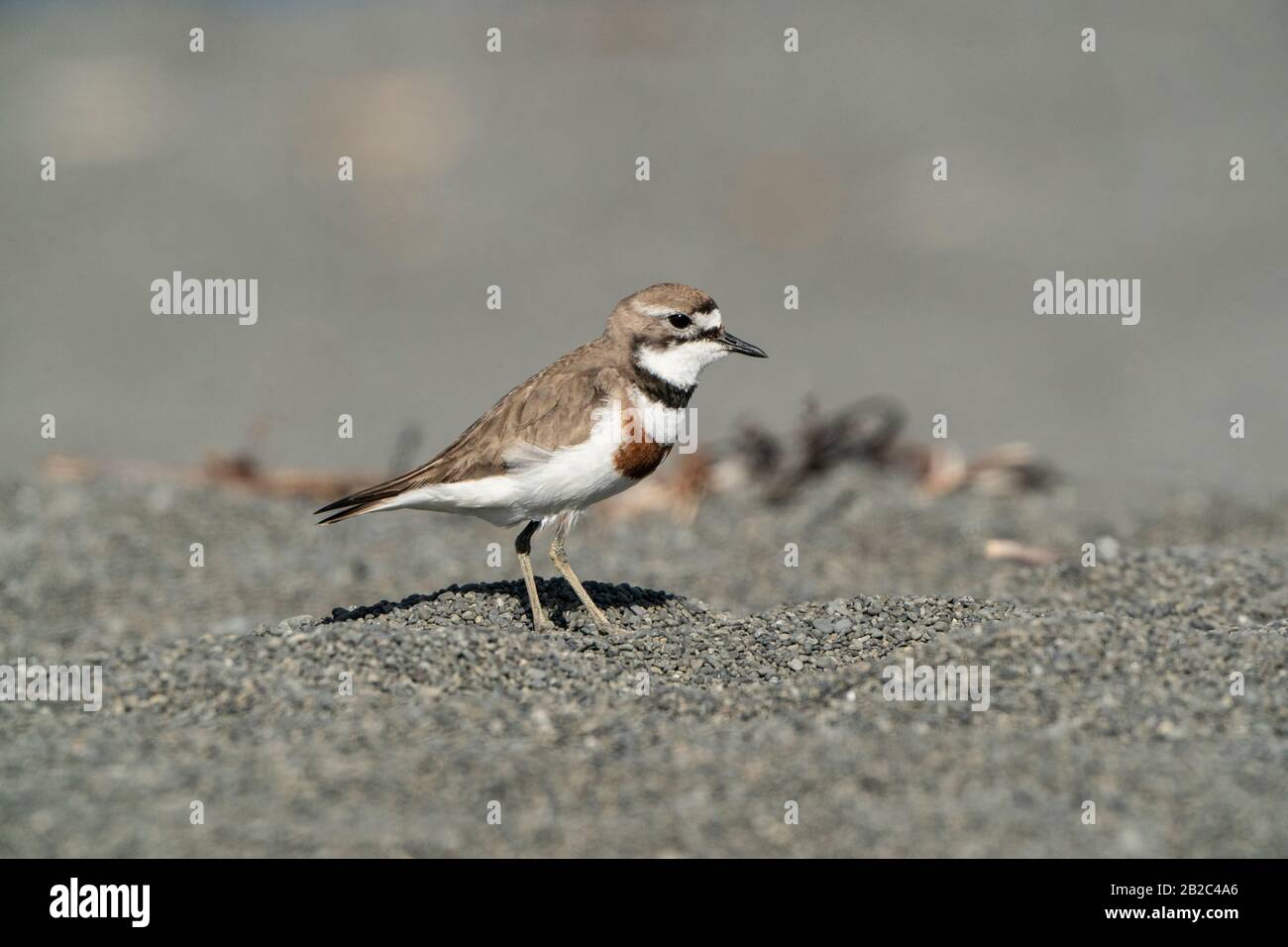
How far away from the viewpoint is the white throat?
6277 mm

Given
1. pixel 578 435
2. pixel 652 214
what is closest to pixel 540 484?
pixel 578 435

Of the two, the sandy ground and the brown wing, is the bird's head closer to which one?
the brown wing

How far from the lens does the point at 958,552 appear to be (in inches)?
347

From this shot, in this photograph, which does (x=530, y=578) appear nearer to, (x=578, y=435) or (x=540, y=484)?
(x=540, y=484)

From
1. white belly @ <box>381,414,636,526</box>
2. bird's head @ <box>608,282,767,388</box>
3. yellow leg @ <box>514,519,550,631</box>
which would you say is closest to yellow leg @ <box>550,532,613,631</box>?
yellow leg @ <box>514,519,550,631</box>

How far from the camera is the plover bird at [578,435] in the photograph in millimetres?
5938

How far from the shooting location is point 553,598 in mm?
6398

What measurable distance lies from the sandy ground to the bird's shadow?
2cm

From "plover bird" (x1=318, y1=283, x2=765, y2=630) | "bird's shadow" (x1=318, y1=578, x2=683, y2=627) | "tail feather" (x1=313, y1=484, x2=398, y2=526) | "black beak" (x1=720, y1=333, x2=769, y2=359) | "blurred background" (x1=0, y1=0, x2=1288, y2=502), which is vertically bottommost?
"bird's shadow" (x1=318, y1=578, x2=683, y2=627)

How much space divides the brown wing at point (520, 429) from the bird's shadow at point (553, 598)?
45cm

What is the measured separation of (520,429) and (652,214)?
1287cm

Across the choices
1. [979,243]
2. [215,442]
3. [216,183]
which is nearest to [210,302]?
[216,183]

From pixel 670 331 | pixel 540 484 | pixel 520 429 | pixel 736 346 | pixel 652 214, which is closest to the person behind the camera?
pixel 540 484

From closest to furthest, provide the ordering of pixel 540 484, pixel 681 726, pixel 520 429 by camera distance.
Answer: pixel 681 726 → pixel 540 484 → pixel 520 429
